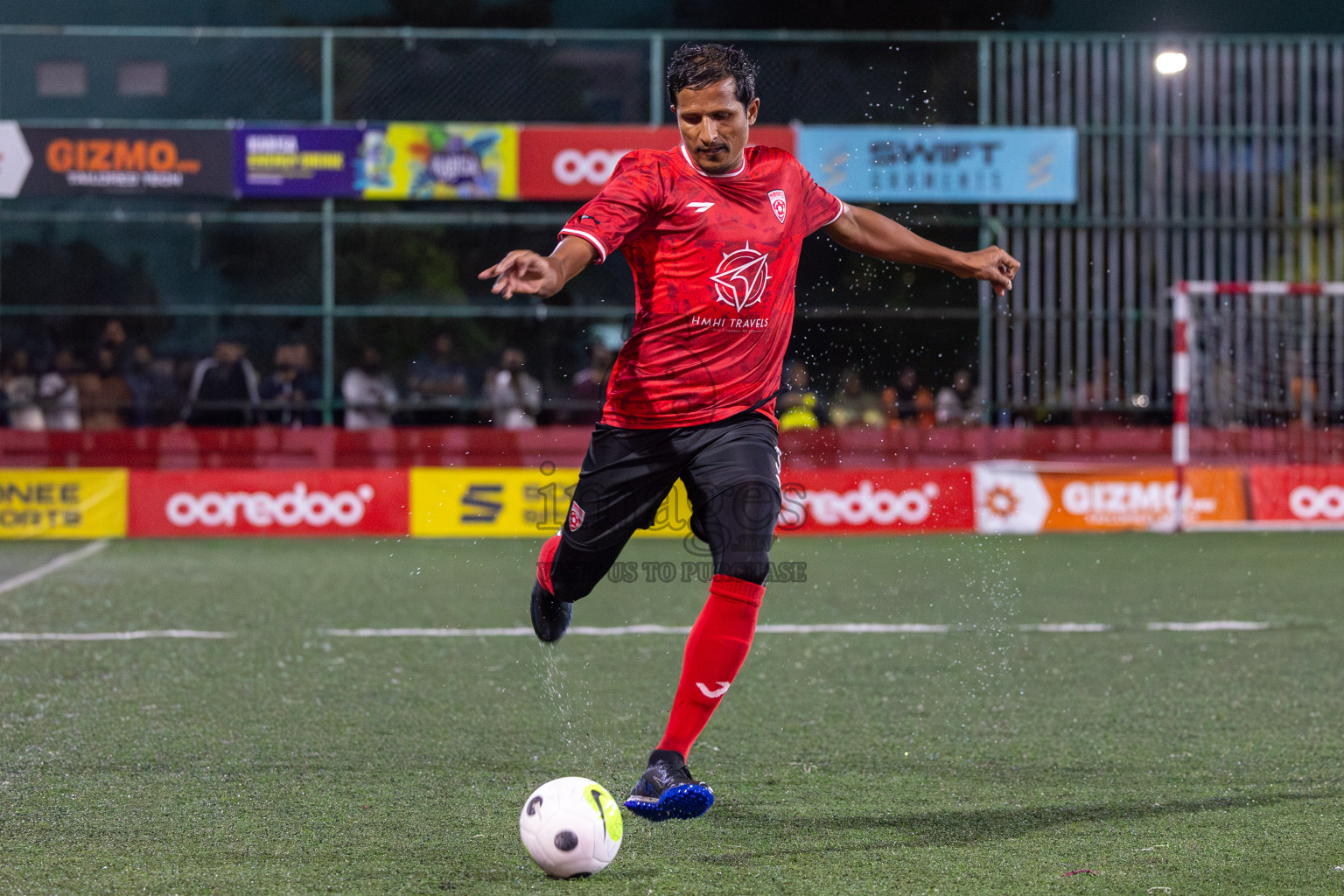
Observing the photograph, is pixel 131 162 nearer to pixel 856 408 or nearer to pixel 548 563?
pixel 856 408

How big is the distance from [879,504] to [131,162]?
28.9ft

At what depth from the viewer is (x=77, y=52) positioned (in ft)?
58.4

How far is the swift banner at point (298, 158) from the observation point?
15.8 m

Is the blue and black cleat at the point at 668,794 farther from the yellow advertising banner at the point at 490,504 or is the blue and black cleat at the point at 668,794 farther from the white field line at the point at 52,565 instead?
the yellow advertising banner at the point at 490,504

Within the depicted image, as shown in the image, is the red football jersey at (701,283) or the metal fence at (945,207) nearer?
the red football jersey at (701,283)

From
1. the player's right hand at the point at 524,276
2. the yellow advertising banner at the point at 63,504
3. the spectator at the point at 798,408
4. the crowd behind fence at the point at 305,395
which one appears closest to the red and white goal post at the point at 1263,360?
the crowd behind fence at the point at 305,395

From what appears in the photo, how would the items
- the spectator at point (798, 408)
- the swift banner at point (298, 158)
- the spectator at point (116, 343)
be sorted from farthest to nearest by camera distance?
the spectator at point (116, 343)
the swift banner at point (298, 158)
the spectator at point (798, 408)

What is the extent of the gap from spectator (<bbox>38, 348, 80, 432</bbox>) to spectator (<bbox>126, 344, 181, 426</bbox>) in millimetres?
554

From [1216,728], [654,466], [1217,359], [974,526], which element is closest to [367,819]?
[654,466]

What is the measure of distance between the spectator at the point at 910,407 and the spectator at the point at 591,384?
9.87 feet

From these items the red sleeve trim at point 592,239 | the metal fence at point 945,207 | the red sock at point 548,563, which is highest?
the metal fence at point 945,207

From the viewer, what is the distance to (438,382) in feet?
53.2

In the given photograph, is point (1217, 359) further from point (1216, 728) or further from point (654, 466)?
point (654, 466)

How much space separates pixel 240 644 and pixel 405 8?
60.3ft
